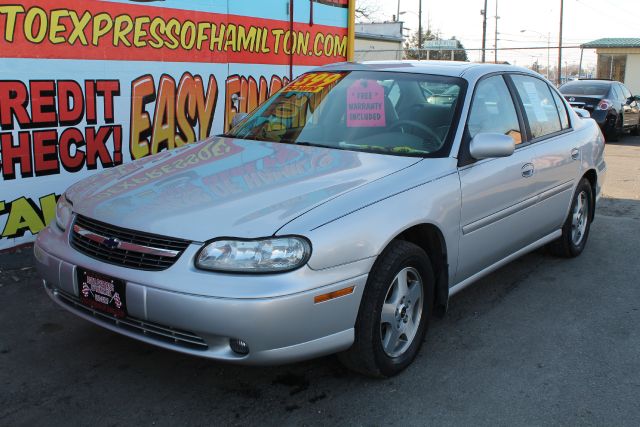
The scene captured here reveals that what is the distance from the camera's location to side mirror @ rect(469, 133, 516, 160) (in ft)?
12.1

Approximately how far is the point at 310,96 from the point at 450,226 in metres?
1.46

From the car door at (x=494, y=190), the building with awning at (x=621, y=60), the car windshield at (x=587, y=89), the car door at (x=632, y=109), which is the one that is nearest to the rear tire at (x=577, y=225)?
the car door at (x=494, y=190)

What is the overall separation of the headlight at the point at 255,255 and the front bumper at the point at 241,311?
4 centimetres

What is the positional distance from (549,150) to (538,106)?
0.39 m

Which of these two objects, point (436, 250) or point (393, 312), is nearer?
point (393, 312)

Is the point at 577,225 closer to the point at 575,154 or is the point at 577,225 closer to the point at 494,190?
the point at 575,154

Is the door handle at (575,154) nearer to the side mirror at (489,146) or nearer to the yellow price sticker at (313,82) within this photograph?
the side mirror at (489,146)

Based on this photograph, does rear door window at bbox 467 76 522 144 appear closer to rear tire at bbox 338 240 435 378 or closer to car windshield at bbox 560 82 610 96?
rear tire at bbox 338 240 435 378

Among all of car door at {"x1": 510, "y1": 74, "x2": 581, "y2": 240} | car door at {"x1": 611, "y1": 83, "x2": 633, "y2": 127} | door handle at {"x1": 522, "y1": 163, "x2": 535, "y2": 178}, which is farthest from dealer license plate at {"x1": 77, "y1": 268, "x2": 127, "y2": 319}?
car door at {"x1": 611, "y1": 83, "x2": 633, "y2": 127}

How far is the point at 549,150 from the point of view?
4.73 meters

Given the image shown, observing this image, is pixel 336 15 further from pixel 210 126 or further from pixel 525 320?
pixel 525 320

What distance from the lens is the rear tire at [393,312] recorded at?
10.1 feet

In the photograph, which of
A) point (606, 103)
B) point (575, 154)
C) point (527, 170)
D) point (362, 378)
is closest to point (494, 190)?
point (527, 170)

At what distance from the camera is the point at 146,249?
113 inches
